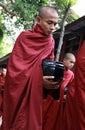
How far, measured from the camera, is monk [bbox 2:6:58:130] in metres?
3.76

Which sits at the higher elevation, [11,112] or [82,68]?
[82,68]

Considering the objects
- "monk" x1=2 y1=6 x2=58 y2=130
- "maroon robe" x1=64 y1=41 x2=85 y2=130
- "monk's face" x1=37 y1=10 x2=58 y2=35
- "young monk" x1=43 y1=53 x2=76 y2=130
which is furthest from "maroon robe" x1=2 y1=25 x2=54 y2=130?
"young monk" x1=43 y1=53 x2=76 y2=130

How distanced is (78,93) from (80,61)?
0.95ft

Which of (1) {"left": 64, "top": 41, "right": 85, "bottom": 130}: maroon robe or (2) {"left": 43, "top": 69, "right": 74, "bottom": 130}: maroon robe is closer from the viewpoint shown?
(1) {"left": 64, "top": 41, "right": 85, "bottom": 130}: maroon robe

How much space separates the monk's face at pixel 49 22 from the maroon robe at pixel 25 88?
0.16 meters

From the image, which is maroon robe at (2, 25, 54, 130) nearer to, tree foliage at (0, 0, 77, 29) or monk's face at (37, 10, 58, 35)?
monk's face at (37, 10, 58, 35)

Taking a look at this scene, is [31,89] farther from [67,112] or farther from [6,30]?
[6,30]

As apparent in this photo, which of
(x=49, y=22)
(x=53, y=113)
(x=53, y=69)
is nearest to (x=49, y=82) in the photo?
(x=53, y=69)

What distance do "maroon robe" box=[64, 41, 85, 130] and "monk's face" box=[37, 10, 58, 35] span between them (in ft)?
1.48

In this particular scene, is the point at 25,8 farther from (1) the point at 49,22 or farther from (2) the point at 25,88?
(2) the point at 25,88

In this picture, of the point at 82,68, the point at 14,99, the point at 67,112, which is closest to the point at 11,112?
the point at 14,99

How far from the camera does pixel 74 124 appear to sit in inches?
145

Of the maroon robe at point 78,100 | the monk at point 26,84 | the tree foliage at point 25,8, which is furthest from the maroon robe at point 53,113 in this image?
the tree foliage at point 25,8

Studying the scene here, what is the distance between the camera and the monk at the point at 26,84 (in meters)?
3.76
